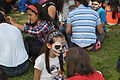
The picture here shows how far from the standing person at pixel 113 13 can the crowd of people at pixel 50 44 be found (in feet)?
4.65

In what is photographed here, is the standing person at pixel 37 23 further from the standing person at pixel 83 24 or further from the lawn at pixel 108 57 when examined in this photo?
the lawn at pixel 108 57

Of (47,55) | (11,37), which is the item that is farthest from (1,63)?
(47,55)

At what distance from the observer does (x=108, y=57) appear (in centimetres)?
474

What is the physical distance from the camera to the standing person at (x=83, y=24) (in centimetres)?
453

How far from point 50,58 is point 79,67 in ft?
3.03

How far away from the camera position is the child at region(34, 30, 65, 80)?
2.87m

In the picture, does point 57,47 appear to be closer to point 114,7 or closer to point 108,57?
point 108,57

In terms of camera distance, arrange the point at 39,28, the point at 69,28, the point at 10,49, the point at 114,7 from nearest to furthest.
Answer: the point at 10,49 → the point at 39,28 → the point at 69,28 → the point at 114,7

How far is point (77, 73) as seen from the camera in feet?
6.86

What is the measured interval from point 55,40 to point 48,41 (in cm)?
10

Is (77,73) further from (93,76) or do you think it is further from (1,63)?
(1,63)

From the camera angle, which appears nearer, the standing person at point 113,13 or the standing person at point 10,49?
the standing person at point 10,49

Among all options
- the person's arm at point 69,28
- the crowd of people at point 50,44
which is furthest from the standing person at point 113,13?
the person's arm at point 69,28

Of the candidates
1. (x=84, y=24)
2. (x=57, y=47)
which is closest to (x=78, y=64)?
(x=57, y=47)
